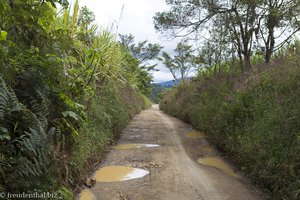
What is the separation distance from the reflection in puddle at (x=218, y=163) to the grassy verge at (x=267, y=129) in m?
0.18

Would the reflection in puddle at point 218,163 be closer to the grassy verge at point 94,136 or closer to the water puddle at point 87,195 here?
the grassy verge at point 94,136

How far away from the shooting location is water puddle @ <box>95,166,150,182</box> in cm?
337

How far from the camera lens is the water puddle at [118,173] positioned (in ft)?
11.1

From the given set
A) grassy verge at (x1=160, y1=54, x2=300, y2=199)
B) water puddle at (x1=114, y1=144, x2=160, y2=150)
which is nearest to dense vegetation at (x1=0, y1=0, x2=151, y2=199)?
water puddle at (x1=114, y1=144, x2=160, y2=150)

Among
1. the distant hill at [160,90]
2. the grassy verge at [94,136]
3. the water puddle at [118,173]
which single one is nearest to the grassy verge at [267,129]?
the water puddle at [118,173]

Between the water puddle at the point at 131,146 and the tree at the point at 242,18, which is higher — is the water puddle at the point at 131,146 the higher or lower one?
the lower one

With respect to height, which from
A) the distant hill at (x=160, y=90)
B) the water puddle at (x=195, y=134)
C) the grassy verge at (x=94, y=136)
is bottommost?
the water puddle at (x=195, y=134)

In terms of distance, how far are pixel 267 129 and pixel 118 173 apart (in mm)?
2131

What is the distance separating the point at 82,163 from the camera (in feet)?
10.3

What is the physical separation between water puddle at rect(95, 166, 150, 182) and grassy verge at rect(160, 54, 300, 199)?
1512 mm

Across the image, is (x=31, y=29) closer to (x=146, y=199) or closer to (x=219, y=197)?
(x=146, y=199)

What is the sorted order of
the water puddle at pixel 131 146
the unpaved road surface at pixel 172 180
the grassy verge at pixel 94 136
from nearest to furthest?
1. the unpaved road surface at pixel 172 180
2. the grassy verge at pixel 94 136
3. the water puddle at pixel 131 146

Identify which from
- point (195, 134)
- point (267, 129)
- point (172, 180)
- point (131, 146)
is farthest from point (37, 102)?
point (195, 134)

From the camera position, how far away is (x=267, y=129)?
3346mm
